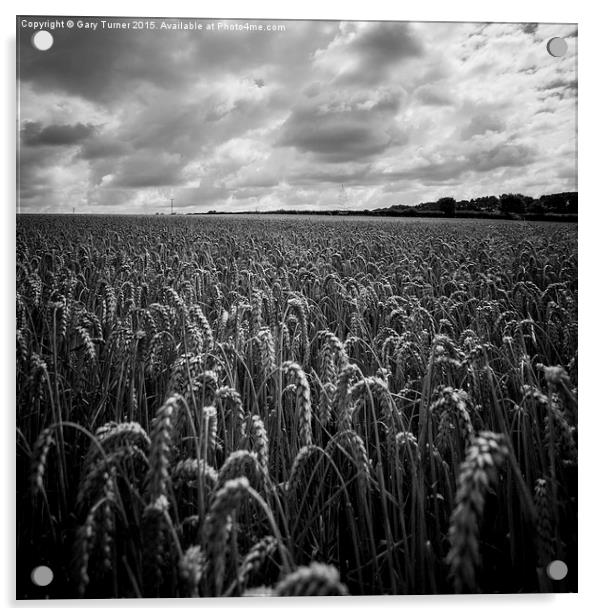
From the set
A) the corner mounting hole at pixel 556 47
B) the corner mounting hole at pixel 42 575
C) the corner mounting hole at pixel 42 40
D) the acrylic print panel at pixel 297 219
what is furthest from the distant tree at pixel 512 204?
the corner mounting hole at pixel 42 575

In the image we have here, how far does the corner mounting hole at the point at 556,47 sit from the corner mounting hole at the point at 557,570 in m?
2.73

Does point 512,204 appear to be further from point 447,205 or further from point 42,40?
point 42,40

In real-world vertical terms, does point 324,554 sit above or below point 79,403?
below

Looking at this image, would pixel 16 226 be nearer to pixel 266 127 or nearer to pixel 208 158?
pixel 208 158

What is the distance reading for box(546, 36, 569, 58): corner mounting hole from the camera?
2812 millimetres

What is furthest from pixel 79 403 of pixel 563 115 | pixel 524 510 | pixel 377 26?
pixel 563 115

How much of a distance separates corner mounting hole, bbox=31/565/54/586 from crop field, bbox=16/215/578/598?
0.11ft

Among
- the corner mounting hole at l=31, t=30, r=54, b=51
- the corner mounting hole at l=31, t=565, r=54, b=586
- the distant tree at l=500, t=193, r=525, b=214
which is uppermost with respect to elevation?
the corner mounting hole at l=31, t=30, r=54, b=51

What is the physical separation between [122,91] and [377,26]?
4.85 feet

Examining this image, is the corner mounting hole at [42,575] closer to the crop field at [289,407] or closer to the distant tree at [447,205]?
the crop field at [289,407]

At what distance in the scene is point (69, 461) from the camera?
2285 millimetres
